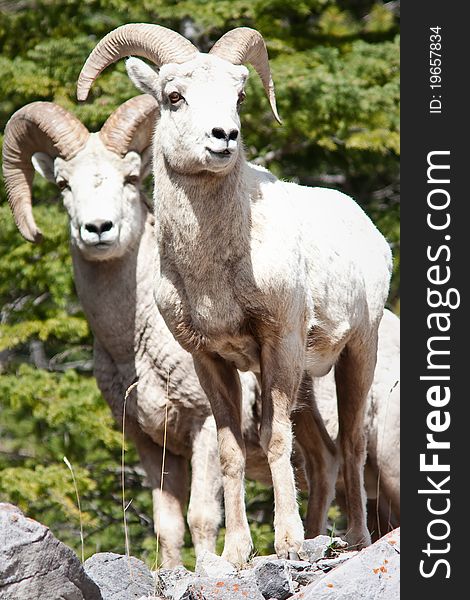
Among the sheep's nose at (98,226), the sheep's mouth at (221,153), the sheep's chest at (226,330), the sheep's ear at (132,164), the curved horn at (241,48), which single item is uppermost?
the curved horn at (241,48)

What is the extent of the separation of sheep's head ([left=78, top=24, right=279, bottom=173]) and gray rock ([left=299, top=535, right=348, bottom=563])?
1.92m

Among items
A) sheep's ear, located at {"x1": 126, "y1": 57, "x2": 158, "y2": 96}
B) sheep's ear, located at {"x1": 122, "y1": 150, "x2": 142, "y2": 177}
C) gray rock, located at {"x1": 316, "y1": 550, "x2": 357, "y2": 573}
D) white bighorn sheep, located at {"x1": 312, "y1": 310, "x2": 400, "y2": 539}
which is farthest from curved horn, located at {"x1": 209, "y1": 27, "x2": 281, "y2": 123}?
white bighorn sheep, located at {"x1": 312, "y1": 310, "x2": 400, "y2": 539}

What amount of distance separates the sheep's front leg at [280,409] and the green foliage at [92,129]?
529 centimetres

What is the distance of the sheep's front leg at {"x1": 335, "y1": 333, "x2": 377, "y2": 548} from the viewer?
770cm

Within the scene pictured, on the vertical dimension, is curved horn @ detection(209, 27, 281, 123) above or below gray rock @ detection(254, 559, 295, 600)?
above

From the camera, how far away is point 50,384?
12234mm

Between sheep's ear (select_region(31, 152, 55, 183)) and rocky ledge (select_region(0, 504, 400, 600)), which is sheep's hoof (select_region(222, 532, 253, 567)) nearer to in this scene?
rocky ledge (select_region(0, 504, 400, 600))

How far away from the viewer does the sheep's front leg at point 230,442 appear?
6516 millimetres

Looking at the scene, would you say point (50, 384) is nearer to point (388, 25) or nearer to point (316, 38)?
point (316, 38)

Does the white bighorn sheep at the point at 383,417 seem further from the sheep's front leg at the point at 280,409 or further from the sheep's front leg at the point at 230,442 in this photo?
the sheep's front leg at the point at 280,409

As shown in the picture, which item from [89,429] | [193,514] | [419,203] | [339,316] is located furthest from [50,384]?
[419,203]

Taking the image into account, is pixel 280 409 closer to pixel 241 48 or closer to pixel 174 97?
pixel 174 97

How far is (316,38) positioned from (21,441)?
18.7 feet

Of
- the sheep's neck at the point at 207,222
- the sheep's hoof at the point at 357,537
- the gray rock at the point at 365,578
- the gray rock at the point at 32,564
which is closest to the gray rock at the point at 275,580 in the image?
the gray rock at the point at 365,578
